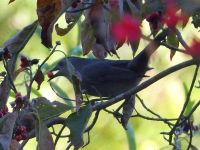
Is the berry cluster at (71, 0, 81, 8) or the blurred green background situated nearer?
the berry cluster at (71, 0, 81, 8)

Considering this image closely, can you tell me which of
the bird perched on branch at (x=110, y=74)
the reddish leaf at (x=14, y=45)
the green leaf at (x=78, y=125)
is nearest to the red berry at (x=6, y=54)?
the reddish leaf at (x=14, y=45)

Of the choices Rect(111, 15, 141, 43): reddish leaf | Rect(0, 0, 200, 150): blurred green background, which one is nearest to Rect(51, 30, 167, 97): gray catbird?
Rect(0, 0, 200, 150): blurred green background

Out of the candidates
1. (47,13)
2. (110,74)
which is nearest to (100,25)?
(47,13)

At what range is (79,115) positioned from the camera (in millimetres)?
1277

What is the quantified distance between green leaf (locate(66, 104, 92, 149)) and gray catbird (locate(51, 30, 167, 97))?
1470 mm

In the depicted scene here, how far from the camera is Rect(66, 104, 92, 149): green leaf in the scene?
1228 mm

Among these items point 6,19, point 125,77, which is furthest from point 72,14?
point 6,19

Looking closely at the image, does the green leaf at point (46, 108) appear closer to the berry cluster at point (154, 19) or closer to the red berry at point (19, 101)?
the red berry at point (19, 101)

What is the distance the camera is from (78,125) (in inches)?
49.5

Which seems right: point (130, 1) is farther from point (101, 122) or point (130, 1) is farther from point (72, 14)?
point (101, 122)

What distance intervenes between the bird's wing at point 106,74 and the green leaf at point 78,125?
1.66m

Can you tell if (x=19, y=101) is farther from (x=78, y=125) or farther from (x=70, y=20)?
(x=70, y=20)

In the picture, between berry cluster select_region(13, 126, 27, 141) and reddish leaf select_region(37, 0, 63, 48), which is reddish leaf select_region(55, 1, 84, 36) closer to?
reddish leaf select_region(37, 0, 63, 48)

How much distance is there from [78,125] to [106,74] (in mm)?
1879
